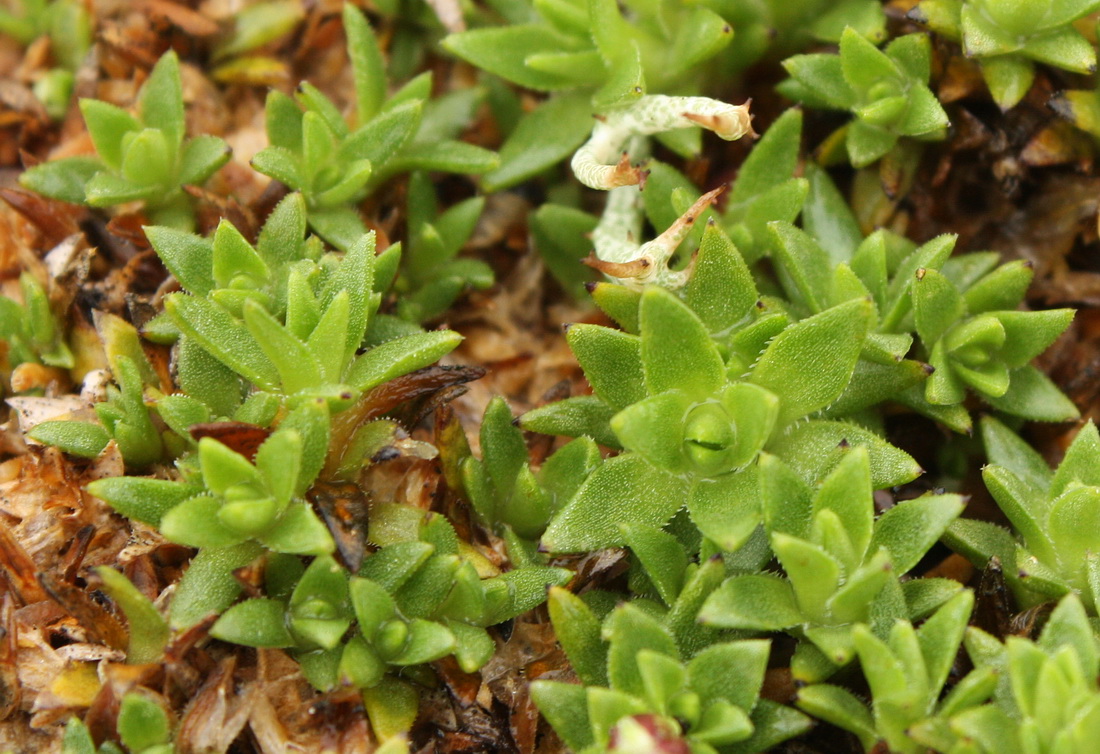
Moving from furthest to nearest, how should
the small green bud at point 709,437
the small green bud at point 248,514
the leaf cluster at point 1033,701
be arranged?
the small green bud at point 709,437, the small green bud at point 248,514, the leaf cluster at point 1033,701

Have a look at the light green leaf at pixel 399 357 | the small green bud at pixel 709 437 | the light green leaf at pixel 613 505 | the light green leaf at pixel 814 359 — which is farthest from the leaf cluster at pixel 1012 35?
the light green leaf at pixel 399 357

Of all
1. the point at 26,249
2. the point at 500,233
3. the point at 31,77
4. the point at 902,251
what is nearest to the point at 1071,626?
the point at 902,251

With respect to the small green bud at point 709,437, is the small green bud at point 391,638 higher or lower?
lower

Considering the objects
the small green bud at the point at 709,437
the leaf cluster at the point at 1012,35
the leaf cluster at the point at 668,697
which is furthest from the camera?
the leaf cluster at the point at 1012,35

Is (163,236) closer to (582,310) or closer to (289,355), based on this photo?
(289,355)

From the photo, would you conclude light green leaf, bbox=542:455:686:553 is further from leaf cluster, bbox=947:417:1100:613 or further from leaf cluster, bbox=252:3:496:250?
leaf cluster, bbox=252:3:496:250

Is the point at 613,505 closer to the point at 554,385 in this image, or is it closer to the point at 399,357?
the point at 399,357

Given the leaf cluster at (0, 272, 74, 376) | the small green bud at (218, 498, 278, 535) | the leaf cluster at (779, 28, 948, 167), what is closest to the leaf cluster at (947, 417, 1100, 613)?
the leaf cluster at (779, 28, 948, 167)

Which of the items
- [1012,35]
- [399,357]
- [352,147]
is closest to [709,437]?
[399,357]

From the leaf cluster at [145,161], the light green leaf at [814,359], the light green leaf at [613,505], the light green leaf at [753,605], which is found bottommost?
the light green leaf at [753,605]

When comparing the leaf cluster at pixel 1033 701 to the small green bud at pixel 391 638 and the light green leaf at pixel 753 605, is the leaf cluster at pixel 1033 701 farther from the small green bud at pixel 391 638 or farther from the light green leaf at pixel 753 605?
the small green bud at pixel 391 638

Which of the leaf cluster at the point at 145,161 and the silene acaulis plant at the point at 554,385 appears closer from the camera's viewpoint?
the silene acaulis plant at the point at 554,385
